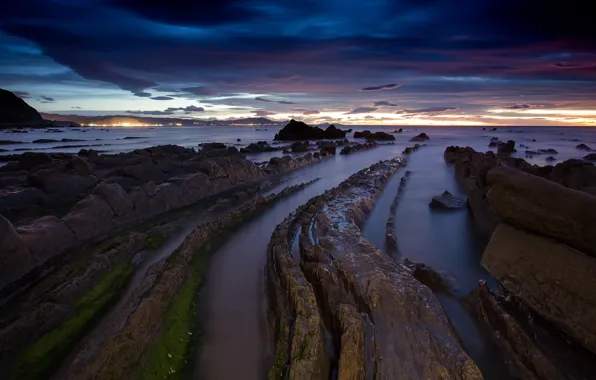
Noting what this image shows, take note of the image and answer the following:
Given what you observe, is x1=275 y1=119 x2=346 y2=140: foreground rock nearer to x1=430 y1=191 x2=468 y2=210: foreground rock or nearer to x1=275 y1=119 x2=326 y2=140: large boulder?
x1=275 y1=119 x2=326 y2=140: large boulder

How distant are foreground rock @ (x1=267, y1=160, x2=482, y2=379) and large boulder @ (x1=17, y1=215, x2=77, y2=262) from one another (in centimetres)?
338

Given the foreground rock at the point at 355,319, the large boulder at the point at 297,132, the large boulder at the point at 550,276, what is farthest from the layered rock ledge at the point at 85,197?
the large boulder at the point at 297,132

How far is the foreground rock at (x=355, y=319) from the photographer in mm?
2734

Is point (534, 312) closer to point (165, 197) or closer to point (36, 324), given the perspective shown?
point (36, 324)

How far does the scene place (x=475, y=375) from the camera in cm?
269

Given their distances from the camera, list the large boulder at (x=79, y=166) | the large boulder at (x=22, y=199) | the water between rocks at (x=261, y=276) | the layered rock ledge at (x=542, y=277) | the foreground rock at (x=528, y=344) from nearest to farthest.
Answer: the foreground rock at (x=528, y=344), the layered rock ledge at (x=542, y=277), the water between rocks at (x=261, y=276), the large boulder at (x=22, y=199), the large boulder at (x=79, y=166)

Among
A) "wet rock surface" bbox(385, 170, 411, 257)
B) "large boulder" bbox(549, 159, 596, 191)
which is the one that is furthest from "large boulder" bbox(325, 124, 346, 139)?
"large boulder" bbox(549, 159, 596, 191)

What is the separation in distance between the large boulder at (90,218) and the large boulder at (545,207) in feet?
21.8

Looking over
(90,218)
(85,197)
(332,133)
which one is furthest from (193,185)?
(332,133)

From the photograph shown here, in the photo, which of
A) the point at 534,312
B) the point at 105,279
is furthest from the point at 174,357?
the point at 534,312

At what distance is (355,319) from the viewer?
3.10 metres

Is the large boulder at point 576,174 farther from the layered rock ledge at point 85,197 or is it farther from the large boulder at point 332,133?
the large boulder at point 332,133

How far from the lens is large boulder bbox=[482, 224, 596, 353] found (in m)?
3.15

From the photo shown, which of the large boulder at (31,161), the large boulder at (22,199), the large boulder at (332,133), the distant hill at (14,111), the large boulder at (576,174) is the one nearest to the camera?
the large boulder at (22,199)
